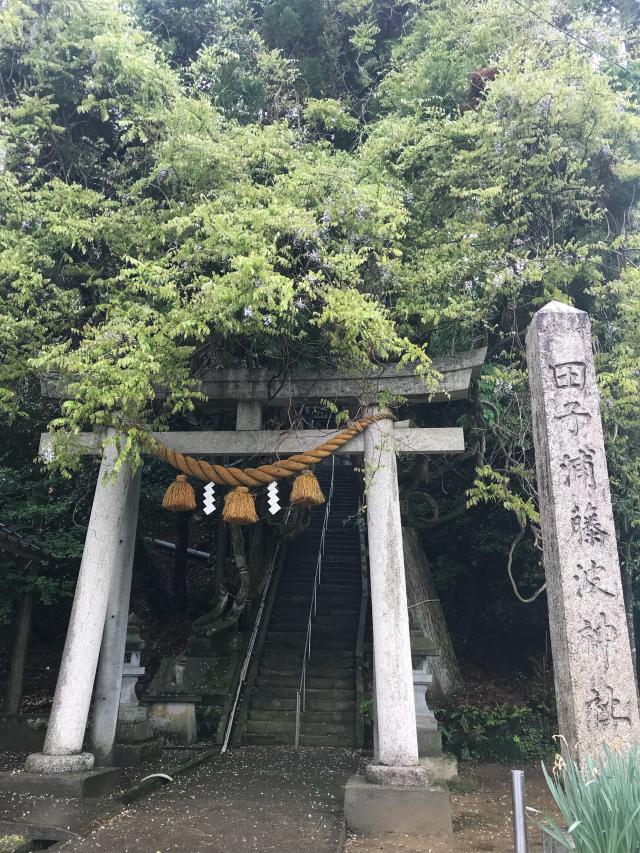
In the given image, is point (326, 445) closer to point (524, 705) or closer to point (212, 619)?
point (212, 619)

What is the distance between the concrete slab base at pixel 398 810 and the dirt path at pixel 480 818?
11cm

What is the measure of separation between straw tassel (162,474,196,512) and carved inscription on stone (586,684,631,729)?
14.3ft

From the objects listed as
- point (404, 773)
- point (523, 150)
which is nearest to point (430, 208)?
point (523, 150)

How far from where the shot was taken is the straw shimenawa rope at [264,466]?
22.5 ft

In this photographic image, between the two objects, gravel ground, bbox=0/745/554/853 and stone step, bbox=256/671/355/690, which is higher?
stone step, bbox=256/671/355/690

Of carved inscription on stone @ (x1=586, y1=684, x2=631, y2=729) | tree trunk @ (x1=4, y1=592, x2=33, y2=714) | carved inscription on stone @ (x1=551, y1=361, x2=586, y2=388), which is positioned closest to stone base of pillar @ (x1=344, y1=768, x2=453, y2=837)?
carved inscription on stone @ (x1=586, y1=684, x2=631, y2=729)

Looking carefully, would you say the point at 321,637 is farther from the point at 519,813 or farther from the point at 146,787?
the point at 519,813

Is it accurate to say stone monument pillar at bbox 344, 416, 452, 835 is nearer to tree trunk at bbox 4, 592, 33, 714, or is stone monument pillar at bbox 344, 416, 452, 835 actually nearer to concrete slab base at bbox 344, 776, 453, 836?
concrete slab base at bbox 344, 776, 453, 836

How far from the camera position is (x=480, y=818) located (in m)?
6.48

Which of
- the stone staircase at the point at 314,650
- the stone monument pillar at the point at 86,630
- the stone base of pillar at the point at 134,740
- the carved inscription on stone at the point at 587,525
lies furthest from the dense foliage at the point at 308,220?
the stone base of pillar at the point at 134,740

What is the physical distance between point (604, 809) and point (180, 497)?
510 centimetres

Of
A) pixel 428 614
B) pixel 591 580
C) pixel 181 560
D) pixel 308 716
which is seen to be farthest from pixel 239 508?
pixel 181 560

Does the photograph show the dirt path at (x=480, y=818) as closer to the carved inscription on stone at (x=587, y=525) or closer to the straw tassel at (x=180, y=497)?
the carved inscription on stone at (x=587, y=525)

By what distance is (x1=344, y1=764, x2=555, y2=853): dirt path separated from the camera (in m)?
5.29
